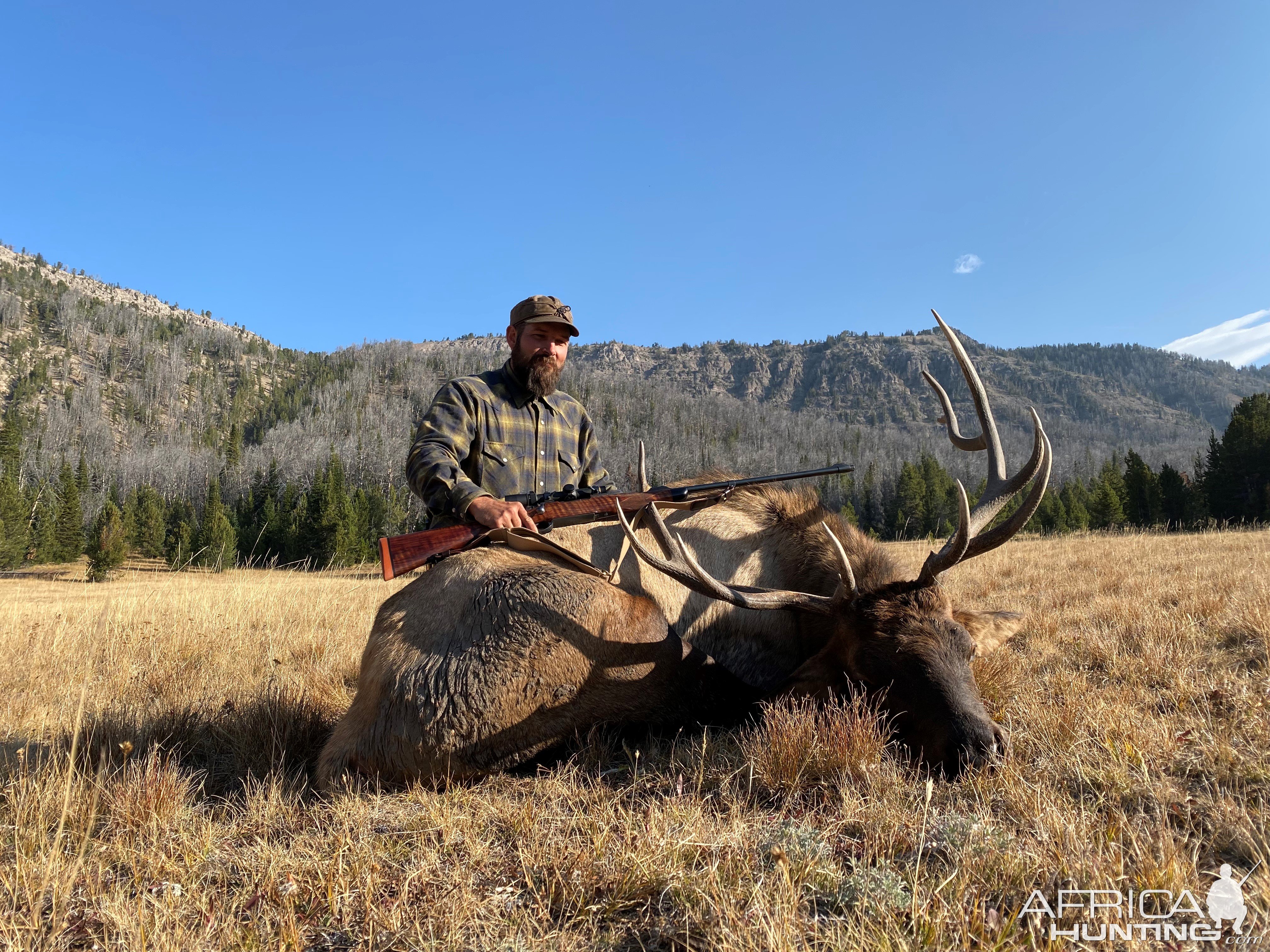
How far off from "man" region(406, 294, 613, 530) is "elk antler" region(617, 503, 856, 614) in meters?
1.13

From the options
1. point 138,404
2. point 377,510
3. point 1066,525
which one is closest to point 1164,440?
point 1066,525

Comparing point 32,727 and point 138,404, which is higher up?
point 138,404

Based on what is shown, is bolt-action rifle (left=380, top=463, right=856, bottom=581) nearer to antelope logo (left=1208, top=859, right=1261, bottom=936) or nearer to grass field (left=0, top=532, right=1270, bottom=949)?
grass field (left=0, top=532, right=1270, bottom=949)

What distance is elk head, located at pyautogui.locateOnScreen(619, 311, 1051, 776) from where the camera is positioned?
2.93 metres

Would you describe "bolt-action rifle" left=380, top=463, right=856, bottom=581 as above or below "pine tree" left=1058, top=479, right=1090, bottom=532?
above

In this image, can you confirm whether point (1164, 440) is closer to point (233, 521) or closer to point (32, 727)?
point (233, 521)

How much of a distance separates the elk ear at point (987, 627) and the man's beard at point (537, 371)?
3.19m

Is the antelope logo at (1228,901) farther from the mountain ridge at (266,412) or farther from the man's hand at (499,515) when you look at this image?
the mountain ridge at (266,412)

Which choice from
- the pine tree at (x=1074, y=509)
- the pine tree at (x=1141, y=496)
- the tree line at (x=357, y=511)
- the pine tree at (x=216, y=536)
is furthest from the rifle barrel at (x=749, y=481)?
the pine tree at (x=1141, y=496)

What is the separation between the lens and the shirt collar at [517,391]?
497cm

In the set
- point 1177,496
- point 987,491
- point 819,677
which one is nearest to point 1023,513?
point 987,491

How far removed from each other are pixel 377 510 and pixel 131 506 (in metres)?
20.9

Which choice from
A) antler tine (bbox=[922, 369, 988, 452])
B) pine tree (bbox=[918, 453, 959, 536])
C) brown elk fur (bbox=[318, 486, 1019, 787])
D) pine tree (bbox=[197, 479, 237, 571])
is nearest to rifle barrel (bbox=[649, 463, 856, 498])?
brown elk fur (bbox=[318, 486, 1019, 787])

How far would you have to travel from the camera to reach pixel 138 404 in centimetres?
13462
